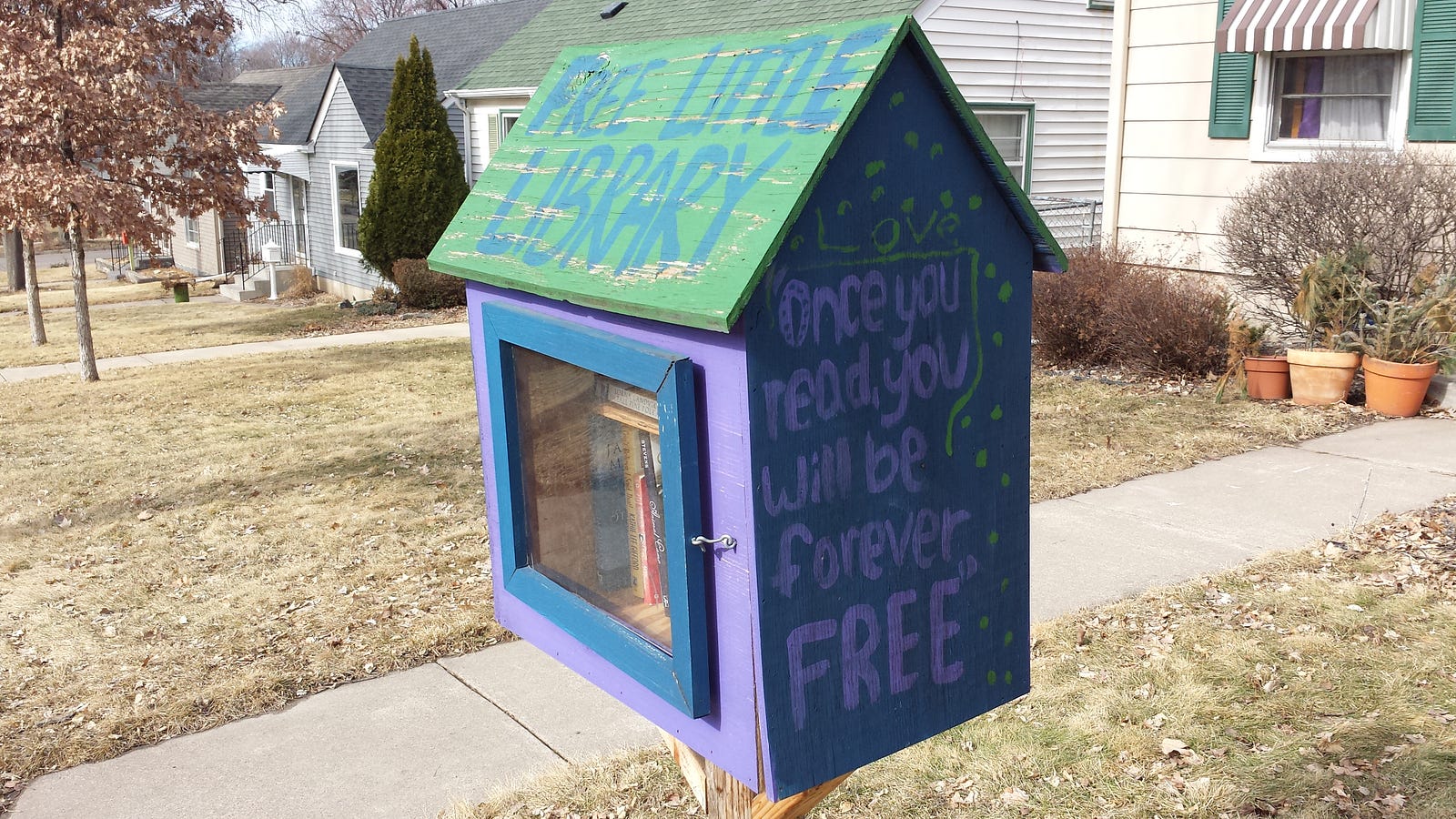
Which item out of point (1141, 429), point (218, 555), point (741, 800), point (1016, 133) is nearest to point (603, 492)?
point (741, 800)

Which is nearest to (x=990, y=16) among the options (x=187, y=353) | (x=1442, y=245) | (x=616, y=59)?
(x=1442, y=245)

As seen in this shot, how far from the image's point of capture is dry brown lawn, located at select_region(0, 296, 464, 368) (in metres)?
15.3

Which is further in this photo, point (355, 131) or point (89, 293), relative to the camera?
point (89, 293)

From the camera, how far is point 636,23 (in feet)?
60.3

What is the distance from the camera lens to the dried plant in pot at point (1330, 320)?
8719mm

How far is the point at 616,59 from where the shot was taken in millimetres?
2248

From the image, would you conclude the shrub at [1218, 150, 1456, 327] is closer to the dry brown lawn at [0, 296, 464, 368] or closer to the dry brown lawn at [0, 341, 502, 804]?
the dry brown lawn at [0, 341, 502, 804]

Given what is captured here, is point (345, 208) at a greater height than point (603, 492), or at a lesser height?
greater

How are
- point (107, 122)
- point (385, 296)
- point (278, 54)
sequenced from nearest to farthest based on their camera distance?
point (107, 122)
point (385, 296)
point (278, 54)

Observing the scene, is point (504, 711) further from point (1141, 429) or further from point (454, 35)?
point (454, 35)

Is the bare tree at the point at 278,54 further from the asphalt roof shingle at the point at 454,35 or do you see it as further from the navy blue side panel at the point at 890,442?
the navy blue side panel at the point at 890,442

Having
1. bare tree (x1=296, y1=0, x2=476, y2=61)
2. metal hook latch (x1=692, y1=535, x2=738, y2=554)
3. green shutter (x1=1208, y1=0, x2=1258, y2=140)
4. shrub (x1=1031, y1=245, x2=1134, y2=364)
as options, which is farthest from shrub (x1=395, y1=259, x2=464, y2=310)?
bare tree (x1=296, y1=0, x2=476, y2=61)

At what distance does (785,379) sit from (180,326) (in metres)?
18.2

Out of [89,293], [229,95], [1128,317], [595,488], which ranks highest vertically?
[229,95]
